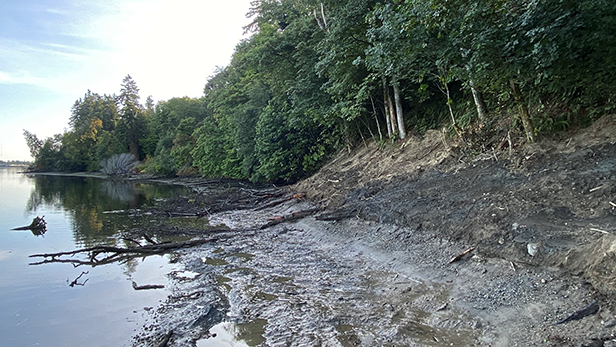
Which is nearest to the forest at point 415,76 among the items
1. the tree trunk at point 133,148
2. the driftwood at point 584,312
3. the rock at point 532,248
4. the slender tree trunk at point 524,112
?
the slender tree trunk at point 524,112

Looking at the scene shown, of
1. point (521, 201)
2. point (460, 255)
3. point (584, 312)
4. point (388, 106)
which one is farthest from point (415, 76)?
point (584, 312)

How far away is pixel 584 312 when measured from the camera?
365 cm

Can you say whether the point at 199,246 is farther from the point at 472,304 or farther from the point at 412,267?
the point at 472,304

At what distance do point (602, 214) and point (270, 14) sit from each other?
2665 centimetres

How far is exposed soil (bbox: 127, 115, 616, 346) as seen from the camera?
409 centimetres

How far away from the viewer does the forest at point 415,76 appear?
646 centimetres

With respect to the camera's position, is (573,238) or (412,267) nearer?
(573,238)

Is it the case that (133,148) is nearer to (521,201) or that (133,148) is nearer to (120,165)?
(120,165)

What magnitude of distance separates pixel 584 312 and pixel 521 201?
2.80 metres

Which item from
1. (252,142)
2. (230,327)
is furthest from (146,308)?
(252,142)

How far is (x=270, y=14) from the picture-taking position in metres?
27.2

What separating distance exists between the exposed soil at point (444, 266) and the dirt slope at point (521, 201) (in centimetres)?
3

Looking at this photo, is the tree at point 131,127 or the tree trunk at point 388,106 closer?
the tree trunk at point 388,106

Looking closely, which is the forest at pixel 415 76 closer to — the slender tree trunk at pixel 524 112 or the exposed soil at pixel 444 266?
the slender tree trunk at pixel 524 112
